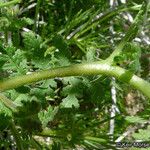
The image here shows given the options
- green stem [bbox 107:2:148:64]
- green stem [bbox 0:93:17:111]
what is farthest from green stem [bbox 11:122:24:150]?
green stem [bbox 107:2:148:64]

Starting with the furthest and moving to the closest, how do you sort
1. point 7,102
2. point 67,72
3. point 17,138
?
point 17,138
point 7,102
point 67,72

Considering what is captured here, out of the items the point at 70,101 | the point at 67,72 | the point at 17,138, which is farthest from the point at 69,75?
the point at 17,138

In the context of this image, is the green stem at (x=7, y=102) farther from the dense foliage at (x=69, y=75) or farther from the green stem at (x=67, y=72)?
the green stem at (x=67, y=72)

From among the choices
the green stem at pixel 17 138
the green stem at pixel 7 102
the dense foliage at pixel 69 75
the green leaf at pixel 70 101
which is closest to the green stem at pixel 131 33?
the dense foliage at pixel 69 75

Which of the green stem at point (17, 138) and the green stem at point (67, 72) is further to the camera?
the green stem at point (17, 138)

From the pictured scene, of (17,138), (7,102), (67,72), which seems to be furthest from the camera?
(17,138)

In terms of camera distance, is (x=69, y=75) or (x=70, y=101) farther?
(x=70, y=101)

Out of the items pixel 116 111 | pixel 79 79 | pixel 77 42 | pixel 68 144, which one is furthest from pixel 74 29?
pixel 79 79

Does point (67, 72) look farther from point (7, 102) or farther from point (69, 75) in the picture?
point (7, 102)

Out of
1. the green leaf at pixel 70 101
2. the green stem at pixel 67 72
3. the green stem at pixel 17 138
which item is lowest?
the green stem at pixel 17 138
